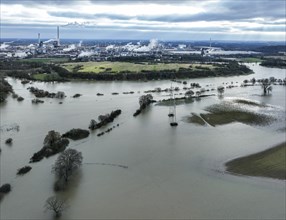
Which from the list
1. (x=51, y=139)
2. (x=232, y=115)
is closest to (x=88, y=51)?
(x=232, y=115)

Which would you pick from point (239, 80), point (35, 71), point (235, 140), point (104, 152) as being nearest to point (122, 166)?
point (104, 152)

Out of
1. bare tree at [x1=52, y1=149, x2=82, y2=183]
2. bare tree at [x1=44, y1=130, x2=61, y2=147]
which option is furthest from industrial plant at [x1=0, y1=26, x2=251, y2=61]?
bare tree at [x1=52, y1=149, x2=82, y2=183]

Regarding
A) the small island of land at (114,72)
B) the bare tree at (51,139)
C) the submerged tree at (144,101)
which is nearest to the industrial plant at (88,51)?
the small island of land at (114,72)

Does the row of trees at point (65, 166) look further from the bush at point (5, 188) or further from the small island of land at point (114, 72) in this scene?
the small island of land at point (114, 72)

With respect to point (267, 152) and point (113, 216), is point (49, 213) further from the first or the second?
point (267, 152)

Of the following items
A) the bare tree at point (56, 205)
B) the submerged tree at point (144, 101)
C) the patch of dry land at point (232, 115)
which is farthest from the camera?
the submerged tree at point (144, 101)

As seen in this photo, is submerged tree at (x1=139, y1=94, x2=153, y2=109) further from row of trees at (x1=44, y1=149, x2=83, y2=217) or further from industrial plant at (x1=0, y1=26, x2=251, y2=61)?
industrial plant at (x1=0, y1=26, x2=251, y2=61)
